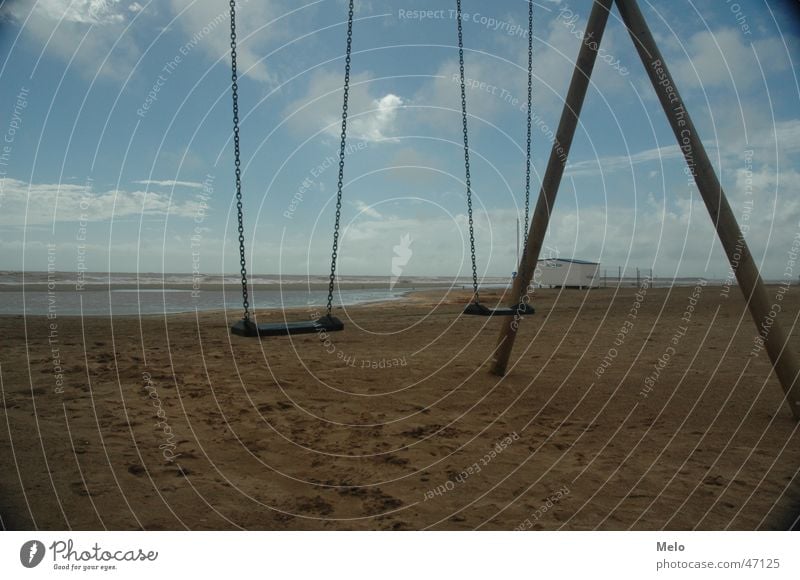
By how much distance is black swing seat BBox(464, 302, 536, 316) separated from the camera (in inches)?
252

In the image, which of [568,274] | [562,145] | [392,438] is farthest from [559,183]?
[568,274]

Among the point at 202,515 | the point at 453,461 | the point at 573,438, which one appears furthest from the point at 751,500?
the point at 202,515

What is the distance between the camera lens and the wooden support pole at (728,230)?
5.66 meters

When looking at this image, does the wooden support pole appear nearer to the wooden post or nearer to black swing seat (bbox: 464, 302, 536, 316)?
the wooden post

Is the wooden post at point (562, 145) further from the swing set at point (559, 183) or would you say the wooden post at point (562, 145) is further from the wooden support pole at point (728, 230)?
the wooden support pole at point (728, 230)

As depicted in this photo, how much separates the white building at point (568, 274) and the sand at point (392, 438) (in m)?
32.3

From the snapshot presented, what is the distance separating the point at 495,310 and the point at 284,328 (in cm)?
270

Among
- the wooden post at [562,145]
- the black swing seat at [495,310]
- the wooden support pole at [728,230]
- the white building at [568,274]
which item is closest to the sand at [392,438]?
the wooden support pole at [728,230]

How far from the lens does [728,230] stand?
223 inches

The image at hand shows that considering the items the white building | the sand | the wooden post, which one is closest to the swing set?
the wooden post

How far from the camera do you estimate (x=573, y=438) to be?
5.34m

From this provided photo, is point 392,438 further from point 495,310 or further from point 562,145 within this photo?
point 562,145

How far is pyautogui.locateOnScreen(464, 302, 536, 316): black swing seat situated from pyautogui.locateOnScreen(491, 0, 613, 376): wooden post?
0.11 meters
